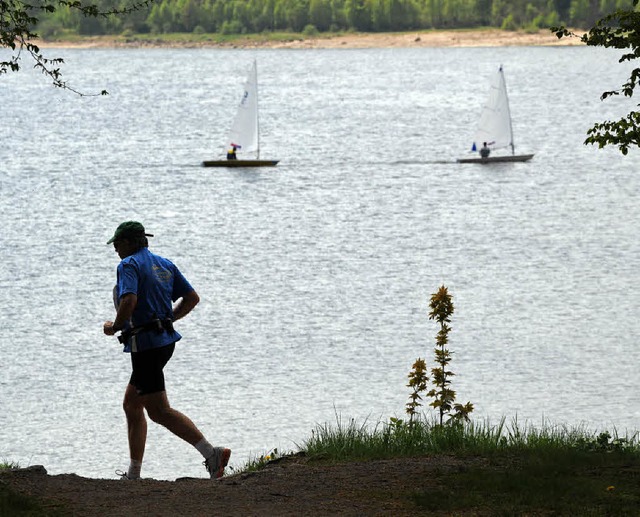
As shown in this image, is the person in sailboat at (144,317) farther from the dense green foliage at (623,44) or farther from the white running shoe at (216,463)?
the dense green foliage at (623,44)

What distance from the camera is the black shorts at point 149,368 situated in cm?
952

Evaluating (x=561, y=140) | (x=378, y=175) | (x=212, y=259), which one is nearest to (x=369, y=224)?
(x=212, y=259)

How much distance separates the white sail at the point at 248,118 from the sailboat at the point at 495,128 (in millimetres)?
10234

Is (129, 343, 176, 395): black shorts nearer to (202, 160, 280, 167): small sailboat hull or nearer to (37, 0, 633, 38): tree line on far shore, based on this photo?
(202, 160, 280, 167): small sailboat hull

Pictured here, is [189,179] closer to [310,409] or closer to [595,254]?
[595,254]

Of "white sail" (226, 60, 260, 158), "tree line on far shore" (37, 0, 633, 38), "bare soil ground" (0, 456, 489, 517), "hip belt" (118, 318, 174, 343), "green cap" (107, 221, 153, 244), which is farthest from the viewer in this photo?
"tree line on far shore" (37, 0, 633, 38)

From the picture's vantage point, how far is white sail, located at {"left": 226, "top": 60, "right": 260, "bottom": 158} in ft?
195

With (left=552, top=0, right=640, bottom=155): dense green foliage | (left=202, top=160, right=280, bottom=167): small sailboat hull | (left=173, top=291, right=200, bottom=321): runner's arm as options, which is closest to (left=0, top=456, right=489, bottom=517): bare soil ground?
(left=173, top=291, right=200, bottom=321): runner's arm

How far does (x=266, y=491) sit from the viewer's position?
29.0 feet

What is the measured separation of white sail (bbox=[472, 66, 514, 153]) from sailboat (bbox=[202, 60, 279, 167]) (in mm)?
10151

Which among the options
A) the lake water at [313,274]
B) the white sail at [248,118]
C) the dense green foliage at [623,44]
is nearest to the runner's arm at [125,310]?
the dense green foliage at [623,44]

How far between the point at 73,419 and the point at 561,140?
61678mm

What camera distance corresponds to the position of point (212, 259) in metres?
39.1

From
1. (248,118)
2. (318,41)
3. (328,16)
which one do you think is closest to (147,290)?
(248,118)
